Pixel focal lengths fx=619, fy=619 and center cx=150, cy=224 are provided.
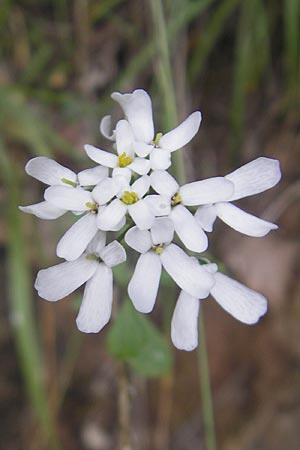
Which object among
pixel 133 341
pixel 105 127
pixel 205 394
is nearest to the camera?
pixel 105 127

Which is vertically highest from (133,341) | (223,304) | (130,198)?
(130,198)

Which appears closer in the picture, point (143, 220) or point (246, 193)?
point (143, 220)

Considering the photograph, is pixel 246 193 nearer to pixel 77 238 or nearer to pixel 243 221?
pixel 243 221

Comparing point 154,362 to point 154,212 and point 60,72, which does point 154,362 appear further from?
point 60,72

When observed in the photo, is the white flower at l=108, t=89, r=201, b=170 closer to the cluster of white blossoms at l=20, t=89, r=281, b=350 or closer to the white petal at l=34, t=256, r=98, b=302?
the cluster of white blossoms at l=20, t=89, r=281, b=350

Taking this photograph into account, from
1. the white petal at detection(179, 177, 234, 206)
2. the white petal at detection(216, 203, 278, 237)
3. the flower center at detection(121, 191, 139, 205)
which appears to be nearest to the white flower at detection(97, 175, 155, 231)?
the flower center at detection(121, 191, 139, 205)

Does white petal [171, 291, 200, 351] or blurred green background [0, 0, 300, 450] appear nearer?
white petal [171, 291, 200, 351]

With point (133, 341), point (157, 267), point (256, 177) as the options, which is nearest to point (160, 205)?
point (157, 267)
